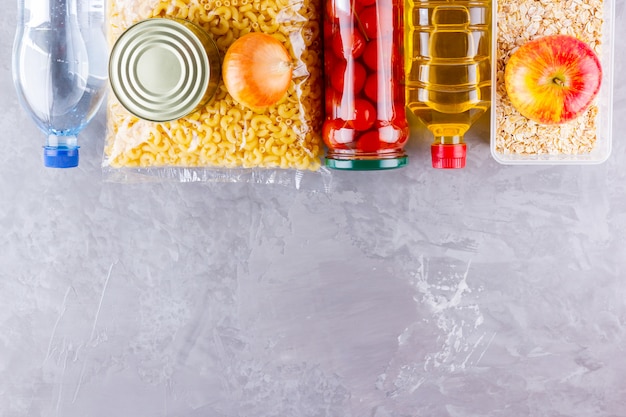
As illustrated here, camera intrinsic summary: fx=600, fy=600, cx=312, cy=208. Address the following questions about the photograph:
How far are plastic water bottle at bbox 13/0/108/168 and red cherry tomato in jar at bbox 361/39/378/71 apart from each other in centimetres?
54

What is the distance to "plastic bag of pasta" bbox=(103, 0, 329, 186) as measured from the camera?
109 cm

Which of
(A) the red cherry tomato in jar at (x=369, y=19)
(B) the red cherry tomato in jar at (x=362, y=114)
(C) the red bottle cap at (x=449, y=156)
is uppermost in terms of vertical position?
(A) the red cherry tomato in jar at (x=369, y=19)

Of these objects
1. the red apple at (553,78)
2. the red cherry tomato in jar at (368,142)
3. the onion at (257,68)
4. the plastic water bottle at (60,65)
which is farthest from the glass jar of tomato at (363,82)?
the plastic water bottle at (60,65)

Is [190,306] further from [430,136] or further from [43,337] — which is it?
[430,136]

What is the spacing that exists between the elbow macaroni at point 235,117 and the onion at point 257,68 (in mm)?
60

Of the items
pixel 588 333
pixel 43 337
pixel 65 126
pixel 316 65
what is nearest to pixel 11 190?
pixel 65 126

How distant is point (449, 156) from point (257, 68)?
0.40 m

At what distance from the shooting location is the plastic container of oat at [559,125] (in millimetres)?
1141

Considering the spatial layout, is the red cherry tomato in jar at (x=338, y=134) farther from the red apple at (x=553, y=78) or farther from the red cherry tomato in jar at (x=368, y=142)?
the red apple at (x=553, y=78)

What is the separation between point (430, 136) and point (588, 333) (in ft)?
1.79

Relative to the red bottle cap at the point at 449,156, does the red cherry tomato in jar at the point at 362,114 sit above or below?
above

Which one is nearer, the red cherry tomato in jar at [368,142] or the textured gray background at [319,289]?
the red cherry tomato in jar at [368,142]

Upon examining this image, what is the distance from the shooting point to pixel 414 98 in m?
1.18

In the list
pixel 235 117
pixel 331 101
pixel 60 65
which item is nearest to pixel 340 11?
pixel 331 101
